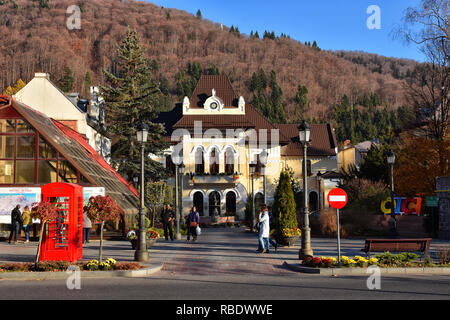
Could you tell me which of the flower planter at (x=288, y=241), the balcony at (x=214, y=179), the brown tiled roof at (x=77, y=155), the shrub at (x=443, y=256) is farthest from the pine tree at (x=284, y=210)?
the balcony at (x=214, y=179)

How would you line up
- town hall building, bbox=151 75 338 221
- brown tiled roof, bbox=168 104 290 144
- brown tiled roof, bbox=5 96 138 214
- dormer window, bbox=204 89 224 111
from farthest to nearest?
dormer window, bbox=204 89 224 111 < town hall building, bbox=151 75 338 221 < brown tiled roof, bbox=168 104 290 144 < brown tiled roof, bbox=5 96 138 214

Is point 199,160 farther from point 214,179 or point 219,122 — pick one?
point 219,122

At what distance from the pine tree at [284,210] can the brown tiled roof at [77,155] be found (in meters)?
8.45

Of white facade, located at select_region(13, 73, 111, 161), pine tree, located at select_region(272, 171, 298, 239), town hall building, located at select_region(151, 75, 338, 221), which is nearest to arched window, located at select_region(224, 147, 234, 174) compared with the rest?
town hall building, located at select_region(151, 75, 338, 221)

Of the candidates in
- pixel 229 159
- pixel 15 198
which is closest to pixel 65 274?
pixel 15 198

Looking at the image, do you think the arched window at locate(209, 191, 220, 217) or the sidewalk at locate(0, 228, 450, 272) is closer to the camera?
the sidewalk at locate(0, 228, 450, 272)

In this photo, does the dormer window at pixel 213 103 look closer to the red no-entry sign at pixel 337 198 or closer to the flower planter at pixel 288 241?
the flower planter at pixel 288 241

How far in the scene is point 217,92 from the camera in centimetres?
5425

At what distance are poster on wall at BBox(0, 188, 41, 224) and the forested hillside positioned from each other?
93907 millimetres

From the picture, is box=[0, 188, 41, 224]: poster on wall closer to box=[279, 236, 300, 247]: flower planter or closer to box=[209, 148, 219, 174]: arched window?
box=[279, 236, 300, 247]: flower planter

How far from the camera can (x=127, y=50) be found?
140ft

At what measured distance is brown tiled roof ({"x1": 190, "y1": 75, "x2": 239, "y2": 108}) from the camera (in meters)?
53.2

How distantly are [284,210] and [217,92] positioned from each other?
3237 centimetres

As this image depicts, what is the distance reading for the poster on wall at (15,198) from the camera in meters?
25.8
